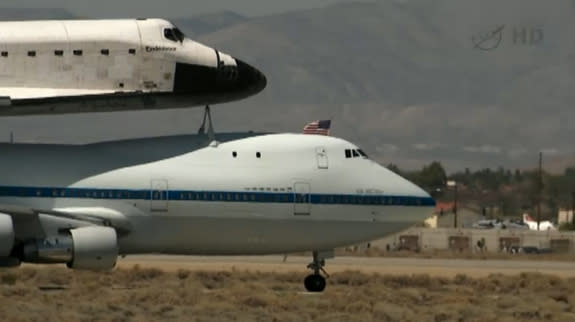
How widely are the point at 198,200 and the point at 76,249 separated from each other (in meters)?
4.01

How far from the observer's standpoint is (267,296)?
4472 cm

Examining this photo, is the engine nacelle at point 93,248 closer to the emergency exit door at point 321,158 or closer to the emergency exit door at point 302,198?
the emergency exit door at point 302,198

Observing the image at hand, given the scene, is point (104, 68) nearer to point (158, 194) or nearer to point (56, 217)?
point (158, 194)

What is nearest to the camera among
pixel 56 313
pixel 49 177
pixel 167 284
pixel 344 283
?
pixel 56 313

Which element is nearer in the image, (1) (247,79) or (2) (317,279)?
(1) (247,79)

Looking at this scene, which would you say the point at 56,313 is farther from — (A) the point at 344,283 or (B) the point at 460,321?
(A) the point at 344,283

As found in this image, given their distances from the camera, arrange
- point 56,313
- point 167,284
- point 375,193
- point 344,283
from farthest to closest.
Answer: point 344,283, point 167,284, point 375,193, point 56,313

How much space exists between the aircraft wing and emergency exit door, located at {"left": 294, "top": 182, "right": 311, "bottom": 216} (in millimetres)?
5189

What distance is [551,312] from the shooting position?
44219 mm

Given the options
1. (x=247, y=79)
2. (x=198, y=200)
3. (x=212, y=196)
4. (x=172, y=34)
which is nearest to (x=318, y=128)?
(x=247, y=79)

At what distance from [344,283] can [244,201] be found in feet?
34.3

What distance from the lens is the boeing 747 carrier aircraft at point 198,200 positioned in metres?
42.5

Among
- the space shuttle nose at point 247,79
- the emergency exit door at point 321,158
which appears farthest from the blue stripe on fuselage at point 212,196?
the space shuttle nose at point 247,79

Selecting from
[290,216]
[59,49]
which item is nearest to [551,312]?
[290,216]
